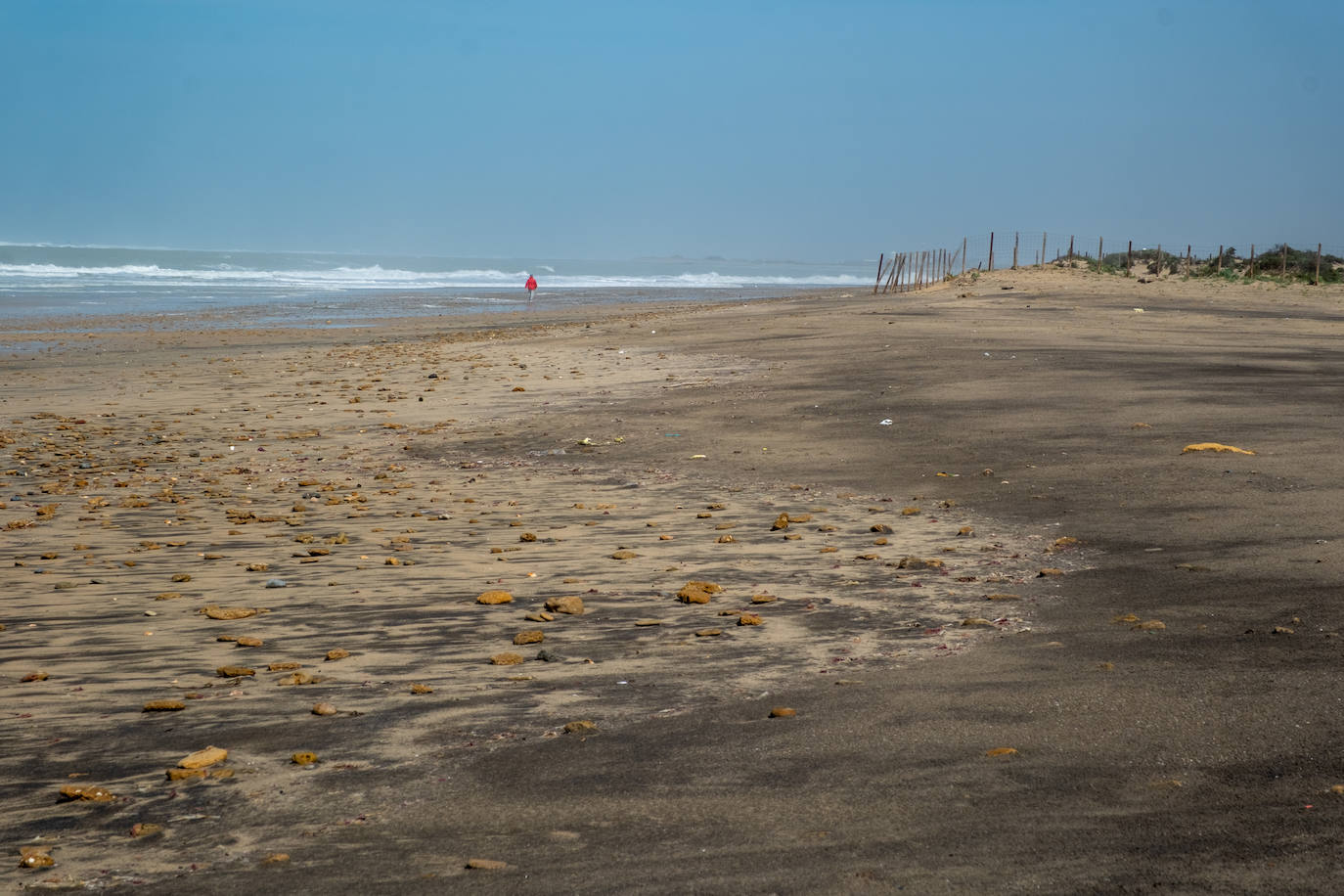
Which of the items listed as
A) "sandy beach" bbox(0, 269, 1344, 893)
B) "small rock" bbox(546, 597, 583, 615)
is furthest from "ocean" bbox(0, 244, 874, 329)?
"small rock" bbox(546, 597, 583, 615)

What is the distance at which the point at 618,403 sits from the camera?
13.4 metres

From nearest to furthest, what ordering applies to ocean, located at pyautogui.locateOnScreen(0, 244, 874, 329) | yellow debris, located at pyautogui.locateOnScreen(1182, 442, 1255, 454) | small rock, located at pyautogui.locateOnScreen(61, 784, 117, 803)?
small rock, located at pyautogui.locateOnScreen(61, 784, 117, 803), yellow debris, located at pyautogui.locateOnScreen(1182, 442, 1255, 454), ocean, located at pyautogui.locateOnScreen(0, 244, 874, 329)

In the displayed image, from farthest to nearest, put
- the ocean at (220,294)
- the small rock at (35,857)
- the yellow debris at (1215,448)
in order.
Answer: the ocean at (220,294), the yellow debris at (1215,448), the small rock at (35,857)

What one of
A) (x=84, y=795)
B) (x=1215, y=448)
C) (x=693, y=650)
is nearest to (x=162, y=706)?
(x=84, y=795)

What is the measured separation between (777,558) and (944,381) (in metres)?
7.32

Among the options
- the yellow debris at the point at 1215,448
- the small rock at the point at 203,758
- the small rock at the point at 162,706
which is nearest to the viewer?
the small rock at the point at 203,758

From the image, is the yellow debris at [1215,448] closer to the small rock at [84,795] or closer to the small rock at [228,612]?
the small rock at [228,612]

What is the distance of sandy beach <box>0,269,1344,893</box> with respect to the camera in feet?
10.2

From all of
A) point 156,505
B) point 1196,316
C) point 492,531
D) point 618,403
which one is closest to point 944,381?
point 618,403

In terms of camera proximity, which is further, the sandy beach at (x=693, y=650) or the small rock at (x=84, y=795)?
the small rock at (x=84, y=795)

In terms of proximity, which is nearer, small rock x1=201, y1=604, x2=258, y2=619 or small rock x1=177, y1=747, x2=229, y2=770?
small rock x1=177, y1=747, x2=229, y2=770

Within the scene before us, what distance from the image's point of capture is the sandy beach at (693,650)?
311cm

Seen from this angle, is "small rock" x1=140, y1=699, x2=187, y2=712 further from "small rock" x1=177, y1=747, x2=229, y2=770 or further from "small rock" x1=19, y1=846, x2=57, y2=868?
"small rock" x1=19, y1=846, x2=57, y2=868

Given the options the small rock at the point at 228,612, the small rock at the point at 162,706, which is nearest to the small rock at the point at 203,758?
the small rock at the point at 162,706
